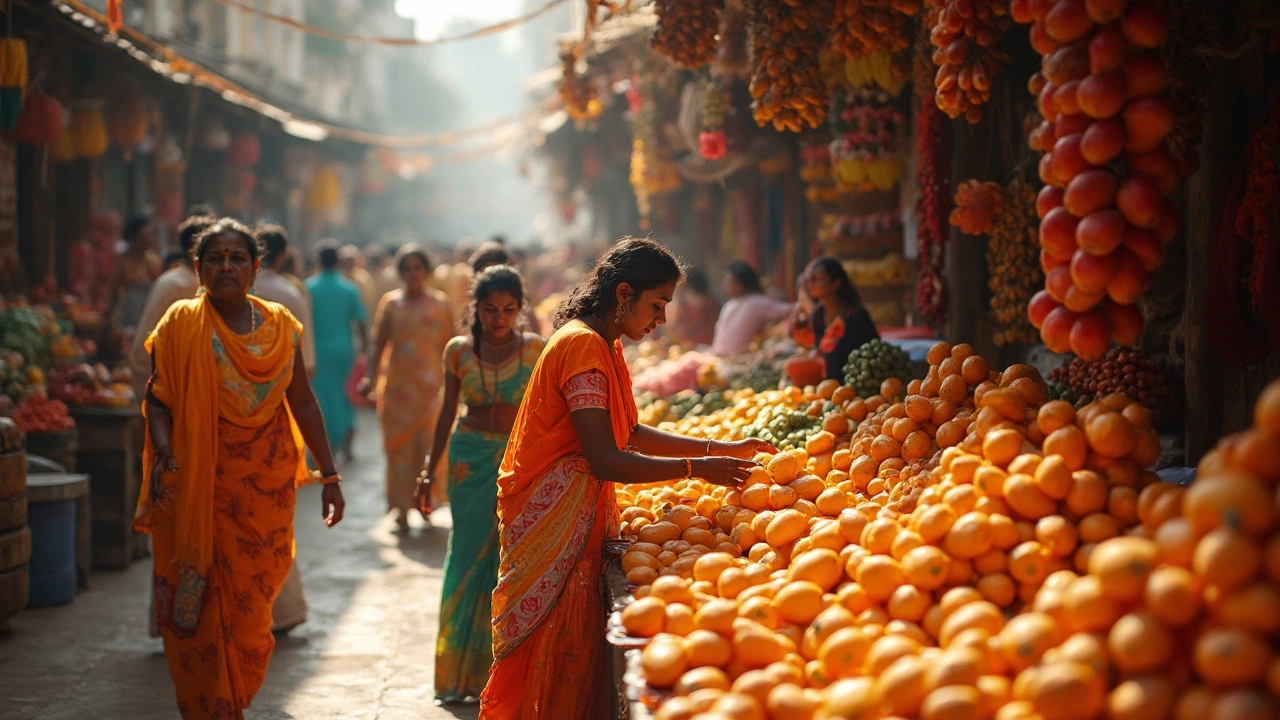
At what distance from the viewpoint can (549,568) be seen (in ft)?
10.5

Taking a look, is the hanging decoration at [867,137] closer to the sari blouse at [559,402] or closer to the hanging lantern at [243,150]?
the sari blouse at [559,402]

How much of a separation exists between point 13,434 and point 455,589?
216 centimetres

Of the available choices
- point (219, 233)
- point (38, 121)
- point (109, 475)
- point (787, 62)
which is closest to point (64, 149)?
point (38, 121)

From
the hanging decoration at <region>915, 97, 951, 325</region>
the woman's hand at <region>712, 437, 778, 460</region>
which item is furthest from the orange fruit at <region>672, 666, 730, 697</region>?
the hanging decoration at <region>915, 97, 951, 325</region>

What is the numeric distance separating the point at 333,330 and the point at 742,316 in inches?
145

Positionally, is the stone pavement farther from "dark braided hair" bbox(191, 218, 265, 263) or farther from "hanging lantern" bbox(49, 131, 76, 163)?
"hanging lantern" bbox(49, 131, 76, 163)

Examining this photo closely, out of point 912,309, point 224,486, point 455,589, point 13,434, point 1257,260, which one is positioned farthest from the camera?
point 912,309

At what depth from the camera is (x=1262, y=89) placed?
3.74m

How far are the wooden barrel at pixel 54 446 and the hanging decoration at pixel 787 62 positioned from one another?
14.3ft

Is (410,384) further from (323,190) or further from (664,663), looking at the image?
(323,190)

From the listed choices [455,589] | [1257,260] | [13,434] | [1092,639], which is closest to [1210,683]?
[1092,639]

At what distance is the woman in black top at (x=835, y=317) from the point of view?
532 centimetres

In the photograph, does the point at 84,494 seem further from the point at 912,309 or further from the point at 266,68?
the point at 266,68

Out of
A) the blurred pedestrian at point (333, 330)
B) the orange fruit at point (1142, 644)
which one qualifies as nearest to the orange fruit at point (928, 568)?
the orange fruit at point (1142, 644)
